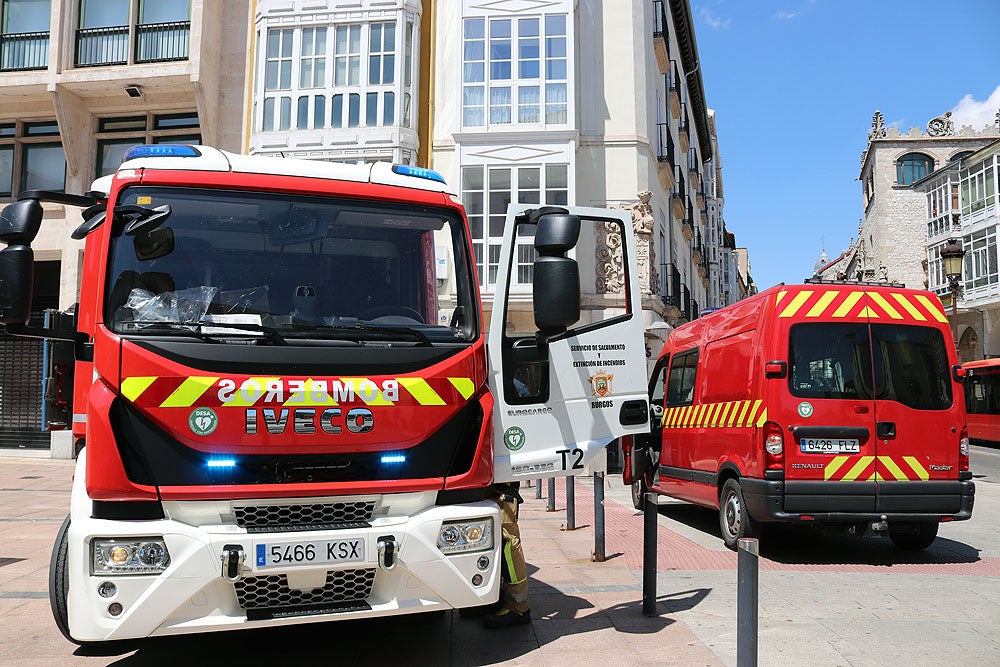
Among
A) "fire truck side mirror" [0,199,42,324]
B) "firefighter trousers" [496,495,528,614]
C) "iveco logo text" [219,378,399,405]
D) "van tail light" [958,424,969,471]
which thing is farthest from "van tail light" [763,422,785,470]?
"fire truck side mirror" [0,199,42,324]

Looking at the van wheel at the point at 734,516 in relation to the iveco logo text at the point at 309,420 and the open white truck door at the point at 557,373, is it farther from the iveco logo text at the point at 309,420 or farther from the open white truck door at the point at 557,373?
the iveco logo text at the point at 309,420

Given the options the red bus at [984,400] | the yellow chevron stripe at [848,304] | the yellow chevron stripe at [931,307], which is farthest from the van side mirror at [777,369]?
the red bus at [984,400]

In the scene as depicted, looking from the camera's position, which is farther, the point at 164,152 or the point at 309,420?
the point at 164,152

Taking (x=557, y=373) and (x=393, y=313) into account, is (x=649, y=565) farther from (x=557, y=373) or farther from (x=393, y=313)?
(x=393, y=313)

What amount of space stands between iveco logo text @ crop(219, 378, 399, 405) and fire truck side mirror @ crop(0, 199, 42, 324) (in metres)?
1.23

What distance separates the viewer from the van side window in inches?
391

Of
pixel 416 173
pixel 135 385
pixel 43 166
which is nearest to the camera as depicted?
pixel 135 385

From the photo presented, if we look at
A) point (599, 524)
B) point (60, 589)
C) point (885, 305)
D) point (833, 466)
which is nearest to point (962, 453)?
point (833, 466)

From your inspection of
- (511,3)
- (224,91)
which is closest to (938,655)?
(511,3)

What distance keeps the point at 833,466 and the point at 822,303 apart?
1.51 m

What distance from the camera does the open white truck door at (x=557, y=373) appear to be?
514 cm

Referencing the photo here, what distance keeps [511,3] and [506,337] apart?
18.4 metres

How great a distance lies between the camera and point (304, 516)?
13.8 ft

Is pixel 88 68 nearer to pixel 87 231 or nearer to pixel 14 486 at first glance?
pixel 14 486
